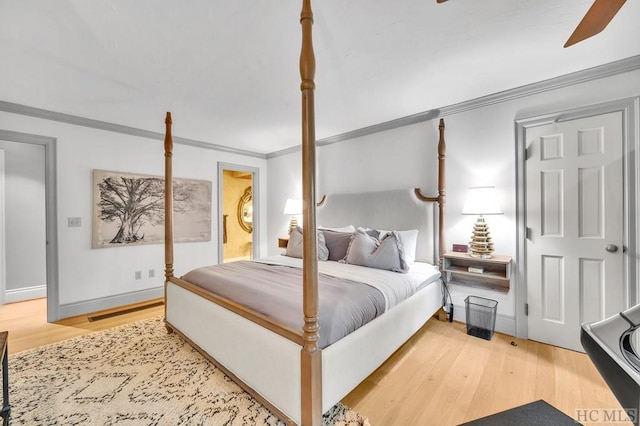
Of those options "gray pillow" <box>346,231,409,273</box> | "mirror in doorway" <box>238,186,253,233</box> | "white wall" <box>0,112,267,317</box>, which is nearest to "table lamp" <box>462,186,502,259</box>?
"gray pillow" <box>346,231,409,273</box>

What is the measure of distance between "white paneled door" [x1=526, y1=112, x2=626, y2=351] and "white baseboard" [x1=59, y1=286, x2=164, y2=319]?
4535 mm

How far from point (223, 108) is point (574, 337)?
404cm

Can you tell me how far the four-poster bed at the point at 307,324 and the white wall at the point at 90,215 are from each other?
138cm

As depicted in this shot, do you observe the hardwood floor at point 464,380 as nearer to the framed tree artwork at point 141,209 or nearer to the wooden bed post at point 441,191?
the wooden bed post at point 441,191

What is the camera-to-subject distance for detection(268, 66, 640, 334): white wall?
2.37m

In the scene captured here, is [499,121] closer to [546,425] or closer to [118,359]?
[546,425]

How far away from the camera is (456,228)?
9.89ft

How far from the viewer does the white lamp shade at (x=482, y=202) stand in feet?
8.28

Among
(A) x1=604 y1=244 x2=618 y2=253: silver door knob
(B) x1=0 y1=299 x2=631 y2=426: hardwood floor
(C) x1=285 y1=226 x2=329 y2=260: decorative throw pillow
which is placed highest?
(A) x1=604 y1=244 x2=618 y2=253: silver door knob

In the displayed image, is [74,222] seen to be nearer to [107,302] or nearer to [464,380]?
[107,302]

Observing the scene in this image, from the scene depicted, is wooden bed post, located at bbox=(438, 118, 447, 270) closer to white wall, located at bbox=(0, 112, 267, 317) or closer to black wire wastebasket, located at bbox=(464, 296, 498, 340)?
black wire wastebasket, located at bbox=(464, 296, 498, 340)

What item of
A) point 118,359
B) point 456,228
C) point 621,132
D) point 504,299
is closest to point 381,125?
point 456,228

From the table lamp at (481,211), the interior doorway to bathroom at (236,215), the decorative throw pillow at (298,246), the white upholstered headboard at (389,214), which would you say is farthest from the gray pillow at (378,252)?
the interior doorway to bathroom at (236,215)

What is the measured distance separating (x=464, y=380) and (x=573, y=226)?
165cm
